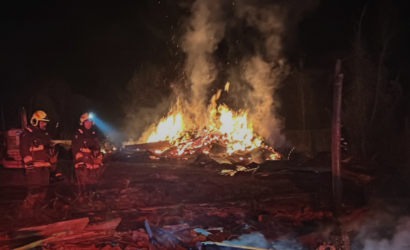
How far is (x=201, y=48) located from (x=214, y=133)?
5495 millimetres

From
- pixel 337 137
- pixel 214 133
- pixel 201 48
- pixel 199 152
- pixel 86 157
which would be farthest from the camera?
pixel 201 48

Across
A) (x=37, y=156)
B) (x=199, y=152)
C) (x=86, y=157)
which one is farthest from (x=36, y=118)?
(x=199, y=152)

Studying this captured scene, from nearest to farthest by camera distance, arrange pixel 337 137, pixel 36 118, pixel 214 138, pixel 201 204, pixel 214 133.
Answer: pixel 337 137 < pixel 201 204 < pixel 36 118 < pixel 214 138 < pixel 214 133

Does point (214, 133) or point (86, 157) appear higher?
point (214, 133)

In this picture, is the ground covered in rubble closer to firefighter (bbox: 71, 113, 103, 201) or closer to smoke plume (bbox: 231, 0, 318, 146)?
firefighter (bbox: 71, 113, 103, 201)

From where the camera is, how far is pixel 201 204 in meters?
7.37

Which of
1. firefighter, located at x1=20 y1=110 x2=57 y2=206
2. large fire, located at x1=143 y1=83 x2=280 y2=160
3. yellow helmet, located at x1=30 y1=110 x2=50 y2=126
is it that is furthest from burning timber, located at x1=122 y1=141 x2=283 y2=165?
yellow helmet, located at x1=30 y1=110 x2=50 y2=126

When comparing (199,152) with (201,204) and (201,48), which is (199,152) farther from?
(201,48)

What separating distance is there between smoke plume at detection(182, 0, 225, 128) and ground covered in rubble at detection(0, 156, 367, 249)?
24.3 feet

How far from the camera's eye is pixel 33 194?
743cm

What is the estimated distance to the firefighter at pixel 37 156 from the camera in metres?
7.48

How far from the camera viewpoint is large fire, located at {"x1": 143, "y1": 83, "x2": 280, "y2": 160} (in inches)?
508

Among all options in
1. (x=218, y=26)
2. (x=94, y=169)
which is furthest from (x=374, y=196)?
(x=218, y=26)

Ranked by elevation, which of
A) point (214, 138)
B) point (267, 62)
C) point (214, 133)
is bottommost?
point (214, 138)
